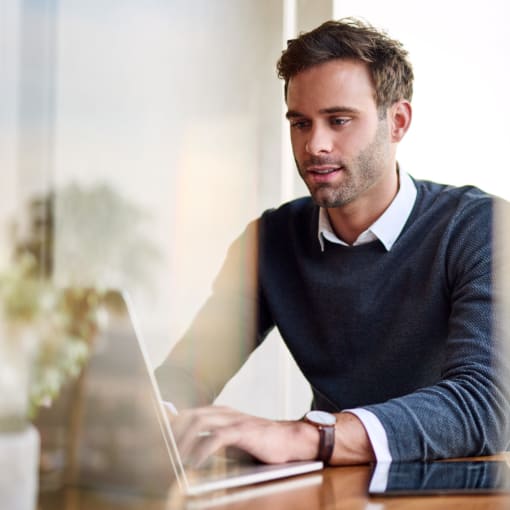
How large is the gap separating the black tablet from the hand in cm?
9

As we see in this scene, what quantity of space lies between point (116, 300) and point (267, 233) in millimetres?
838

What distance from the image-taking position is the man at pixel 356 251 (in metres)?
1.32

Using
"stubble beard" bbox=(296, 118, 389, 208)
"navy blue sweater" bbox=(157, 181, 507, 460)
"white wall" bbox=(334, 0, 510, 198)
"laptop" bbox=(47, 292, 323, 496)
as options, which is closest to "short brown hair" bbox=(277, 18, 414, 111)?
"stubble beard" bbox=(296, 118, 389, 208)

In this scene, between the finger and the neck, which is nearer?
the finger

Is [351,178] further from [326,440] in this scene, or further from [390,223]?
[326,440]

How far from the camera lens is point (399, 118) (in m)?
1.60

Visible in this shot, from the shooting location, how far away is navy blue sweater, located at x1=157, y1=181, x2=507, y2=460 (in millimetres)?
1290

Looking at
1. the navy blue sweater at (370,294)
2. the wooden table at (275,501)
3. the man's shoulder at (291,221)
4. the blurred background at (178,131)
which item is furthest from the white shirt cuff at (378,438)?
the blurred background at (178,131)

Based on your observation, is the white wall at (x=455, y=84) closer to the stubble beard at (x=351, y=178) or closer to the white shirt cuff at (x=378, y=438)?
the stubble beard at (x=351, y=178)

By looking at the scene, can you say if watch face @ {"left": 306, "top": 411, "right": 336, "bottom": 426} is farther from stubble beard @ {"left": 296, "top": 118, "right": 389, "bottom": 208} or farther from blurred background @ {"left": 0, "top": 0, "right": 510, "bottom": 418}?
blurred background @ {"left": 0, "top": 0, "right": 510, "bottom": 418}

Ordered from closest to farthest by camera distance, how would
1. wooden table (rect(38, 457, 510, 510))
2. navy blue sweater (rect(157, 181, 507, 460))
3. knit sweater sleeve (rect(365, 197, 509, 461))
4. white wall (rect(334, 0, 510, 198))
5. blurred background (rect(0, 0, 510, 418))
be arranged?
wooden table (rect(38, 457, 510, 510)), knit sweater sleeve (rect(365, 197, 509, 461)), navy blue sweater (rect(157, 181, 507, 460)), blurred background (rect(0, 0, 510, 418)), white wall (rect(334, 0, 510, 198))

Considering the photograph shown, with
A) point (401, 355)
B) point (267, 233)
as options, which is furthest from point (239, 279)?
point (401, 355)

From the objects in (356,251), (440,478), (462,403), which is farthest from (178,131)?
(440,478)

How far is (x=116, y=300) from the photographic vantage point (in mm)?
745
